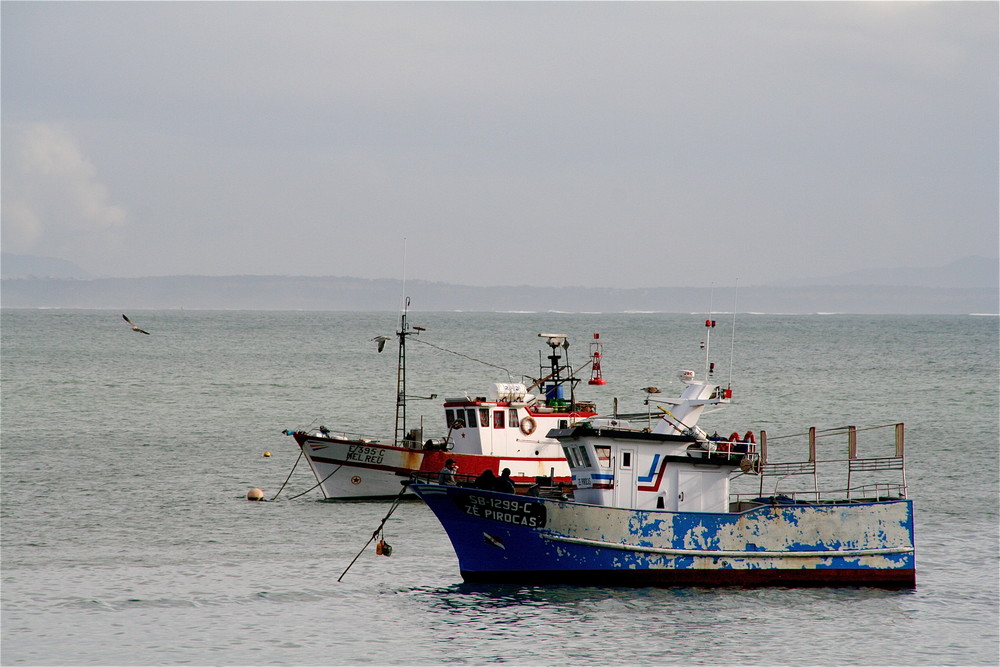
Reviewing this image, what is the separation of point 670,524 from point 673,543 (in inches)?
18.5

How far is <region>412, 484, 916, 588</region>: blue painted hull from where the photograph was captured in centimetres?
2864

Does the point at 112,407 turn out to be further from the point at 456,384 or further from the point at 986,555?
the point at 986,555

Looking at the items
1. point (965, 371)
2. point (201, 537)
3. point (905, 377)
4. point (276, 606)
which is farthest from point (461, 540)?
point (965, 371)

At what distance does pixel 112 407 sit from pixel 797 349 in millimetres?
114638

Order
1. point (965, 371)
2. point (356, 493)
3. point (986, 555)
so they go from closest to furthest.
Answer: point (986, 555), point (356, 493), point (965, 371)

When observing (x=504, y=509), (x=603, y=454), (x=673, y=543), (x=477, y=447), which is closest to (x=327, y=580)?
(x=504, y=509)

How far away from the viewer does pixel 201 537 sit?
36125 millimetres

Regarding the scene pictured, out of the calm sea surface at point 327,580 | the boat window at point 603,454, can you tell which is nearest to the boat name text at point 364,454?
the calm sea surface at point 327,580

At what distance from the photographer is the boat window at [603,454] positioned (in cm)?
2981

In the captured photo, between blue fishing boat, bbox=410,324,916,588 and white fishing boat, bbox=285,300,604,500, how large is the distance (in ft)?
35.5

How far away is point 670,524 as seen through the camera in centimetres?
2891

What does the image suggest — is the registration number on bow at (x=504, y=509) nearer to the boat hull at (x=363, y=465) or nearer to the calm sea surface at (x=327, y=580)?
the calm sea surface at (x=327, y=580)

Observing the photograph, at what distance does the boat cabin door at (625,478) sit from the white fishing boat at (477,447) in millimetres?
10798

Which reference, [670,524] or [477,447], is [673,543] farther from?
[477,447]
